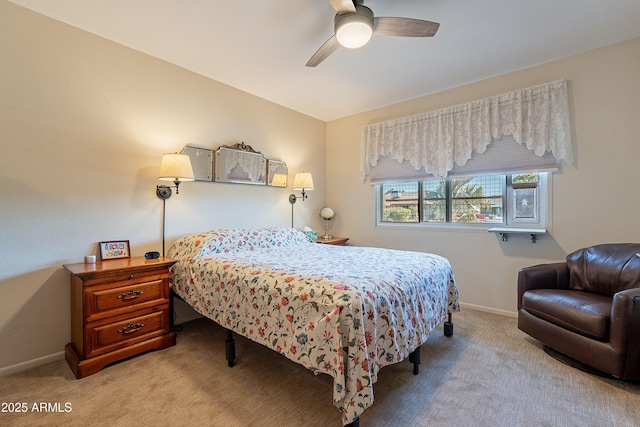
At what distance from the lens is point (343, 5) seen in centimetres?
176

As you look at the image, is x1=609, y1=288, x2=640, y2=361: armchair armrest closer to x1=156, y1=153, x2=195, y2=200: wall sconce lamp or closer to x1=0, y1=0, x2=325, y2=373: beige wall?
x1=156, y1=153, x2=195, y2=200: wall sconce lamp

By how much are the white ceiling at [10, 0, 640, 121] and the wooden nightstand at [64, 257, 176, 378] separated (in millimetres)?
1975

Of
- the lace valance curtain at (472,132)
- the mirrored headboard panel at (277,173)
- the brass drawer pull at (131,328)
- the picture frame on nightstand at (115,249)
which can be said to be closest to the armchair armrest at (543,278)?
the lace valance curtain at (472,132)

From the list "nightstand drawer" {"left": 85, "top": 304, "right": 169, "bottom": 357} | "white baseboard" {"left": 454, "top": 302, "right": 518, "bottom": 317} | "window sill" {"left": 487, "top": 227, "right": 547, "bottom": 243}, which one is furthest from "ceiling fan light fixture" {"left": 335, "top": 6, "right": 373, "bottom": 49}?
"white baseboard" {"left": 454, "top": 302, "right": 518, "bottom": 317}

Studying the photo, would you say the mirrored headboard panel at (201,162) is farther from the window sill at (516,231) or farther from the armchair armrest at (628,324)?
A: the armchair armrest at (628,324)

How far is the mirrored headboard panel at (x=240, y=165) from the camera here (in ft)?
10.6

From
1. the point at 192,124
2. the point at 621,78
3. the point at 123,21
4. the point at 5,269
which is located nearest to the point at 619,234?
the point at 621,78

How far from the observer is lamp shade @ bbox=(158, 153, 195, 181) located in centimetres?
253

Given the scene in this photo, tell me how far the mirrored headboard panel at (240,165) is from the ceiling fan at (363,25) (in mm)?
1851

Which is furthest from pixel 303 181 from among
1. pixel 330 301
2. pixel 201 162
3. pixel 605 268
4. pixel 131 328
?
pixel 605 268

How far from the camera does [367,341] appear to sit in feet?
4.60

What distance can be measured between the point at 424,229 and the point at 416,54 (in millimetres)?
2072

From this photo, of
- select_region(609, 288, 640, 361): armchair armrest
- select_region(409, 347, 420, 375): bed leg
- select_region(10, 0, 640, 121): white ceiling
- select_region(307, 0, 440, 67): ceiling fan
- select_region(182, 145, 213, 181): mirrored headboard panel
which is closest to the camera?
select_region(609, 288, 640, 361): armchair armrest

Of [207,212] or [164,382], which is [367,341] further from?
[207,212]
